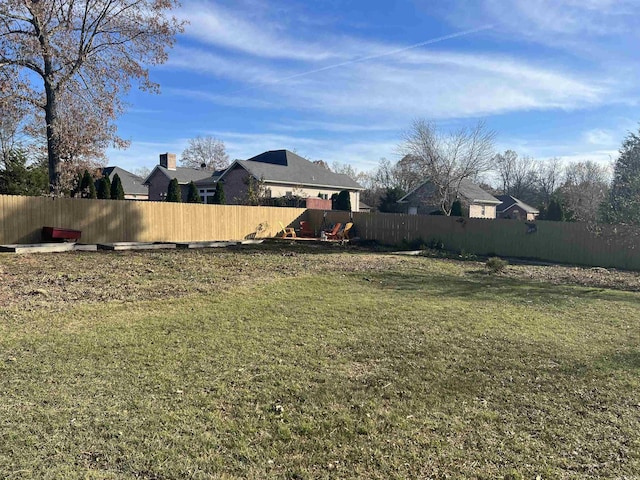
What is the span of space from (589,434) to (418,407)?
3.73 ft

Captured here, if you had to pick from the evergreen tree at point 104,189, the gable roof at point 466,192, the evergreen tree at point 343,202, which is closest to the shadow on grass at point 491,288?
the evergreen tree at point 343,202

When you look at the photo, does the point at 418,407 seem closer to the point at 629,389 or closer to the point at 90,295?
the point at 629,389

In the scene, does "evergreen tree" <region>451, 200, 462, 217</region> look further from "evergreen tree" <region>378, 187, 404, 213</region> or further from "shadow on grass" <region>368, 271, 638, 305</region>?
"shadow on grass" <region>368, 271, 638, 305</region>

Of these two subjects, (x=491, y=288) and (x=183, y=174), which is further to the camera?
(x=183, y=174)

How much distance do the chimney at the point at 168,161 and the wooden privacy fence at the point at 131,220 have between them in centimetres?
2080

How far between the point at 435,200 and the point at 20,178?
84.1 ft

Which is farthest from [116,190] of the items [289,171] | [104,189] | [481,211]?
[481,211]

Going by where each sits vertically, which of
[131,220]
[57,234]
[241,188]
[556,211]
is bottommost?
[57,234]

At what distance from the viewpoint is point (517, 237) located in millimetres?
16578

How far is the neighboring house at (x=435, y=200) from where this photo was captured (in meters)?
33.9

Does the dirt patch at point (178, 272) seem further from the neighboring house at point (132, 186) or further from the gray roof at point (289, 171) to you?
the neighboring house at point (132, 186)

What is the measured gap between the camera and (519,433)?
303 centimetres

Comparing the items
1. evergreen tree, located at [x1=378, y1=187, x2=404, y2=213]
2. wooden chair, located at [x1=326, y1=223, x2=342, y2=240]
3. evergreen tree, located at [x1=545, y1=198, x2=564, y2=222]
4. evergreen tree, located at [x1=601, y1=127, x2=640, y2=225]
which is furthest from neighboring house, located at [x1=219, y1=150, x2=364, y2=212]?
evergreen tree, located at [x1=601, y1=127, x2=640, y2=225]

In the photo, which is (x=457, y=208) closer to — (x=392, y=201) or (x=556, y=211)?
(x=556, y=211)
